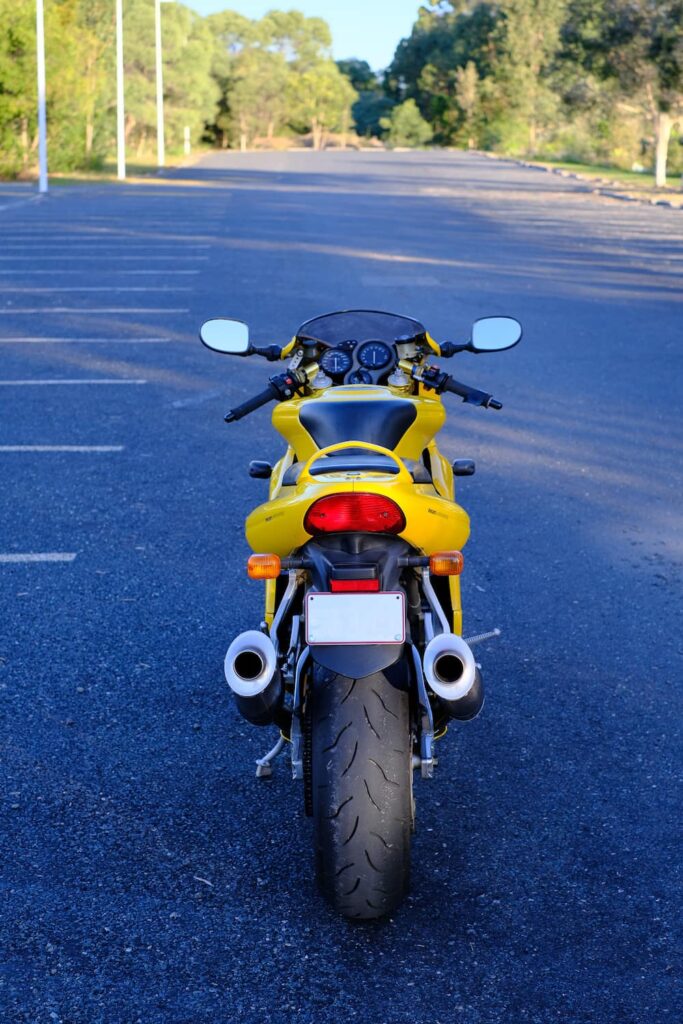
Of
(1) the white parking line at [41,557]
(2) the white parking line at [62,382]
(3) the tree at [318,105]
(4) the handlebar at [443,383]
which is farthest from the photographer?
(3) the tree at [318,105]

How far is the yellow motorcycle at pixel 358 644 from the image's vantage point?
322cm

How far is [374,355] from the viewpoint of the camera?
4.04 m

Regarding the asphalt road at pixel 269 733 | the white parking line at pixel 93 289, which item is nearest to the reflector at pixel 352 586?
the asphalt road at pixel 269 733

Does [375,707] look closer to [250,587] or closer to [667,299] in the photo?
[250,587]

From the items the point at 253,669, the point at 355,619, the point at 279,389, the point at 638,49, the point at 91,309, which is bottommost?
the point at 91,309

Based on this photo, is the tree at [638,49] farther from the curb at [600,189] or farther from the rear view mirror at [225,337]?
the rear view mirror at [225,337]

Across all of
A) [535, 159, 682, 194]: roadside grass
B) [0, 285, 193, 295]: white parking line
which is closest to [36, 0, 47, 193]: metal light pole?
[535, 159, 682, 194]: roadside grass

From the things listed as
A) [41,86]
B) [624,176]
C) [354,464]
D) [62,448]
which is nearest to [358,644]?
[354,464]

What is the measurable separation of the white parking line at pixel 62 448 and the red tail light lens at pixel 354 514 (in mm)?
5628

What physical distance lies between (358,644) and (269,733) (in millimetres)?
1404

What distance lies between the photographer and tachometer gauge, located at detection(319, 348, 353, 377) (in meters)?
4.02

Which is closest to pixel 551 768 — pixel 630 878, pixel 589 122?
pixel 630 878

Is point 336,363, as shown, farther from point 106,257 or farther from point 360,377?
point 106,257

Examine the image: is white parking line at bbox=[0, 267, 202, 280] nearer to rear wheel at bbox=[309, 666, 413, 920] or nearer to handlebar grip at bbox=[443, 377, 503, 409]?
handlebar grip at bbox=[443, 377, 503, 409]
